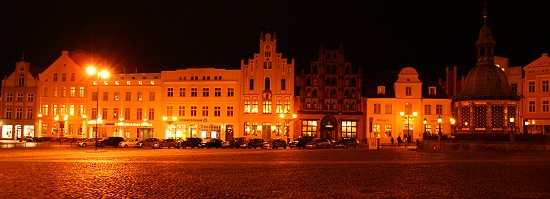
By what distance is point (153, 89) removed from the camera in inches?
3103

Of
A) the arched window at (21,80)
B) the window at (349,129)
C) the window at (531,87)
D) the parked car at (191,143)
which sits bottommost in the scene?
the parked car at (191,143)

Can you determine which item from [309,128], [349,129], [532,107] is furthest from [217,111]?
[532,107]

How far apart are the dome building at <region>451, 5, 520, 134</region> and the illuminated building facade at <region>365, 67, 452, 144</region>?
22.0m

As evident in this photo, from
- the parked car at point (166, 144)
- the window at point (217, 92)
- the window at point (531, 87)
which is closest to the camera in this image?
the parked car at point (166, 144)

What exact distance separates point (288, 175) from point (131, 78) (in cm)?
6090

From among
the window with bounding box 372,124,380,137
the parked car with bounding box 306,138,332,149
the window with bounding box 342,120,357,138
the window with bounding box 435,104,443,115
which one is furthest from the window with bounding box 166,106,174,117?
the window with bounding box 435,104,443,115

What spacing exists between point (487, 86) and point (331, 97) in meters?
28.7

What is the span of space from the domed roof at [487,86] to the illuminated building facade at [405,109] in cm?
2255

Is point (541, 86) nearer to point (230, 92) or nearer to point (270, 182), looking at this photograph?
point (230, 92)

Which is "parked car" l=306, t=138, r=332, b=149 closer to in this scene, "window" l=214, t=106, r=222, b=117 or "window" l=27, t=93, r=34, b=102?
"window" l=214, t=106, r=222, b=117

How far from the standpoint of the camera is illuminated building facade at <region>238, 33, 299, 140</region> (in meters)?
76.4

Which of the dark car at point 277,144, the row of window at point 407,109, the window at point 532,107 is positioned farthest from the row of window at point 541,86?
the dark car at point 277,144

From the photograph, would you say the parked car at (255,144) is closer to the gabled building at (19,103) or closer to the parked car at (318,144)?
the parked car at (318,144)

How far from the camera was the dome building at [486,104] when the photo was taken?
2012 inches
